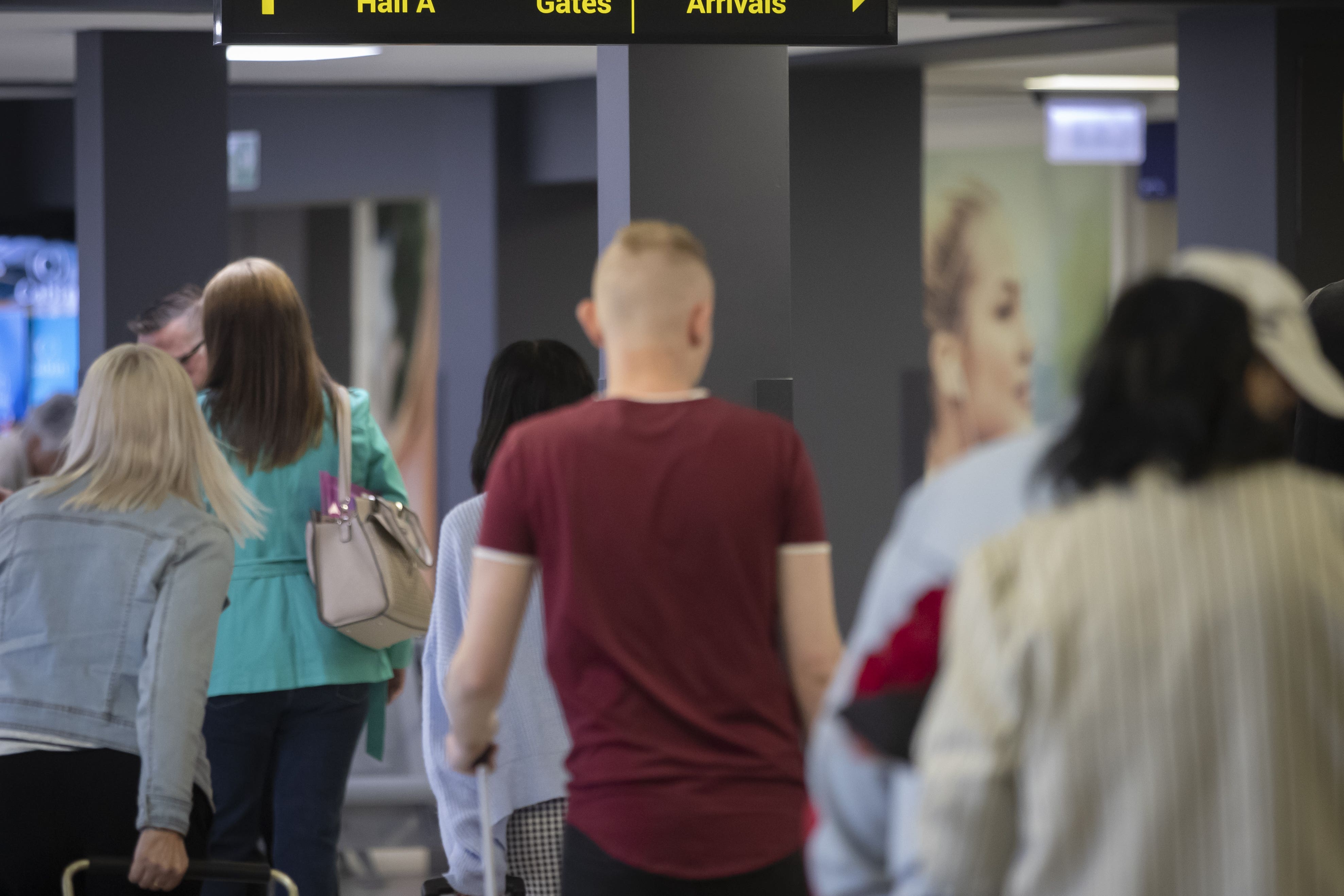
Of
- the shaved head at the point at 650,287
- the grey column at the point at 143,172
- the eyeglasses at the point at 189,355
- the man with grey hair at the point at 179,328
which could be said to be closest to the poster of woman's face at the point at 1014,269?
the grey column at the point at 143,172

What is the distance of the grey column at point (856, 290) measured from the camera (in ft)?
24.7

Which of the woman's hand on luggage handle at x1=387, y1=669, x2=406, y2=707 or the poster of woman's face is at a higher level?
the poster of woman's face

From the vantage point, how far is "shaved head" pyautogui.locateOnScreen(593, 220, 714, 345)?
7.09 feet

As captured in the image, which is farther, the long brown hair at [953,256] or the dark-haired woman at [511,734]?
the long brown hair at [953,256]

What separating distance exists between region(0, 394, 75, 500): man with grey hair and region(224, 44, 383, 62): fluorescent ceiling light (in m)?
2.76

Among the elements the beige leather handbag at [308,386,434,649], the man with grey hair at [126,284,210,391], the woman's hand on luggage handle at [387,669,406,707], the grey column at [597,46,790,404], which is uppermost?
the grey column at [597,46,790,404]

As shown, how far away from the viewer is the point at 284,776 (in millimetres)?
3602

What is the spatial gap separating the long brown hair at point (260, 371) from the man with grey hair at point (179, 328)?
3.11 ft

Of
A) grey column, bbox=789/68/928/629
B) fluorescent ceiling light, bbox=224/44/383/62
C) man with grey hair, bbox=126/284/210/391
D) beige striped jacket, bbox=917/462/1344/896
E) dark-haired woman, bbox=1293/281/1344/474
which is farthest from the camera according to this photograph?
Result: grey column, bbox=789/68/928/629

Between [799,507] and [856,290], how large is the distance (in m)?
5.57

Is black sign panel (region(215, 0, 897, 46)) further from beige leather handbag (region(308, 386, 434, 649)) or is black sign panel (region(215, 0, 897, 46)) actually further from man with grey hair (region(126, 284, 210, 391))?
man with grey hair (region(126, 284, 210, 391))

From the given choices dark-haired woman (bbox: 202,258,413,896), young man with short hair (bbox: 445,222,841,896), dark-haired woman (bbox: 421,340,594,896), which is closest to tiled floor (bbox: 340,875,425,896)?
dark-haired woman (bbox: 202,258,413,896)

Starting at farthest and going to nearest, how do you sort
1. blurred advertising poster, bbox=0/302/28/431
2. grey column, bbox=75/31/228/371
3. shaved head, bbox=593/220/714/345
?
1. blurred advertising poster, bbox=0/302/28/431
2. grey column, bbox=75/31/228/371
3. shaved head, bbox=593/220/714/345

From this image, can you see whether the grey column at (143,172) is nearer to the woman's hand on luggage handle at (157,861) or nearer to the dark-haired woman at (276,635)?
the dark-haired woman at (276,635)
